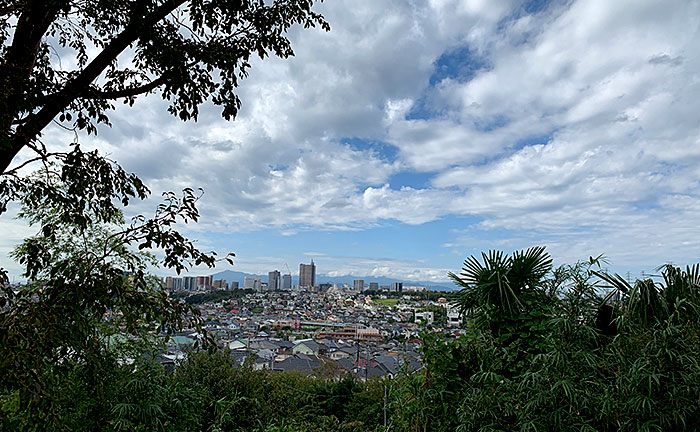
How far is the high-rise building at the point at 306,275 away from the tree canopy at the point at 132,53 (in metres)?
23.0

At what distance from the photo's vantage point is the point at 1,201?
90.7 inches

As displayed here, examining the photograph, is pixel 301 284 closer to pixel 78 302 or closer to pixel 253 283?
pixel 253 283

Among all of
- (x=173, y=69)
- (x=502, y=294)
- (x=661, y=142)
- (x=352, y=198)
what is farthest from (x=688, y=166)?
(x=352, y=198)

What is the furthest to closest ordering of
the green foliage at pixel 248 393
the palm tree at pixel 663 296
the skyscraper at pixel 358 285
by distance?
the skyscraper at pixel 358 285 < the green foliage at pixel 248 393 < the palm tree at pixel 663 296

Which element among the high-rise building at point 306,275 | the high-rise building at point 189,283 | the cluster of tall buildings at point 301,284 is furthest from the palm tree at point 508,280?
the high-rise building at point 306,275

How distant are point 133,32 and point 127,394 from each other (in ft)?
7.31

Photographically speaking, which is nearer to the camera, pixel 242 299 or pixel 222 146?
pixel 222 146

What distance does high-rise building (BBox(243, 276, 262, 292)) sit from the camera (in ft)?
64.6

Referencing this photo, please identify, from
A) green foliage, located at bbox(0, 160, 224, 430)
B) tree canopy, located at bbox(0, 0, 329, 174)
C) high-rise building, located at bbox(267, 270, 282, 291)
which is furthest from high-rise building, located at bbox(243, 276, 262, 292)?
green foliage, located at bbox(0, 160, 224, 430)

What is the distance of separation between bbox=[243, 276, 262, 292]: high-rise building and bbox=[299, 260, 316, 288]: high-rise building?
13.0ft

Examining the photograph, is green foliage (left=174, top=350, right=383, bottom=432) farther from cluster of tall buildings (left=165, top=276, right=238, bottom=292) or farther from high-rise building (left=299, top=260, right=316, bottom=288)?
high-rise building (left=299, top=260, right=316, bottom=288)

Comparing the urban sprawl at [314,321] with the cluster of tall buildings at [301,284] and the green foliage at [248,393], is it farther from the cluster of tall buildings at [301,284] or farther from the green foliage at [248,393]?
the green foliage at [248,393]

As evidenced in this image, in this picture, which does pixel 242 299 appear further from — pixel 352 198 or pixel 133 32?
pixel 133 32

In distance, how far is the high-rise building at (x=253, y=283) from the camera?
775 inches
